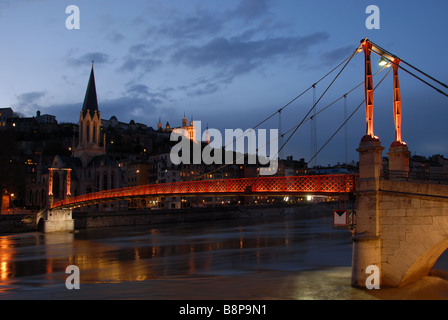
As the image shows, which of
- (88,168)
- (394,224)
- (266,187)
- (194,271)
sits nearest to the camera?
(394,224)

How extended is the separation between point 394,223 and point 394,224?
0.04 meters

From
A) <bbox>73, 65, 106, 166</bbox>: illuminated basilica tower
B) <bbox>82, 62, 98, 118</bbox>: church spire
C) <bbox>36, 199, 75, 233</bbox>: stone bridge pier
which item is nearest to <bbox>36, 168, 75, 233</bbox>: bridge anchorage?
<bbox>36, 199, 75, 233</bbox>: stone bridge pier

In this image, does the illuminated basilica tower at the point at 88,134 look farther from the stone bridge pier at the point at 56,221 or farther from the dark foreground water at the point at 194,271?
the dark foreground water at the point at 194,271

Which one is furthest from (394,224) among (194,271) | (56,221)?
(56,221)

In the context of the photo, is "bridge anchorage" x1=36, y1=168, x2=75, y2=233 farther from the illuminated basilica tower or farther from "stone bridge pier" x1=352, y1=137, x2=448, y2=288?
"stone bridge pier" x1=352, y1=137, x2=448, y2=288

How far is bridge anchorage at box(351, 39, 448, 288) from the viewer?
15523mm

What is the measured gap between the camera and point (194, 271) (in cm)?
2455

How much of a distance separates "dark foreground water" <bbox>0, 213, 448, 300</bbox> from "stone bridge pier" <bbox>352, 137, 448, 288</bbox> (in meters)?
0.89

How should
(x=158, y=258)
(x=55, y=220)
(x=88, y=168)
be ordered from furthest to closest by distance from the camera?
1. (x=88, y=168)
2. (x=55, y=220)
3. (x=158, y=258)

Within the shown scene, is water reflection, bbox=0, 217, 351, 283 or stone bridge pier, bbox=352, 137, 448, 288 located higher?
stone bridge pier, bbox=352, 137, 448, 288

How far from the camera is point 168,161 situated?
113 metres

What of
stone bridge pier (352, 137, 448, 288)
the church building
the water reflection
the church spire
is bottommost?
the water reflection

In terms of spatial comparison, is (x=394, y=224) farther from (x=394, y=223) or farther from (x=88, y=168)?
(x=88, y=168)
